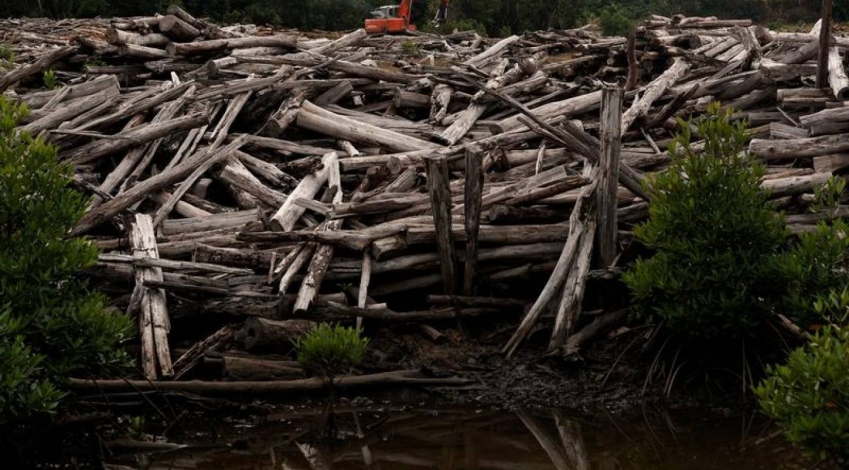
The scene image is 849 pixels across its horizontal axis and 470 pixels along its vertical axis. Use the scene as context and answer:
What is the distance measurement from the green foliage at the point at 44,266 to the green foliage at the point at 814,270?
5005mm

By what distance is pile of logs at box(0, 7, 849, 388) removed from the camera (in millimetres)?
10055

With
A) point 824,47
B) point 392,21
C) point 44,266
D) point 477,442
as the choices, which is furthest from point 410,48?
point 44,266

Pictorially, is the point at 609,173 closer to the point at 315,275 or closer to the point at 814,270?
the point at 814,270

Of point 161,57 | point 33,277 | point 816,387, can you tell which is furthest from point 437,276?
point 161,57

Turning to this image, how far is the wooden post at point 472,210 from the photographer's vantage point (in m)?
10.1

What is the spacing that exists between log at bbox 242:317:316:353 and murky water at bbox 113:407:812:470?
0.80m

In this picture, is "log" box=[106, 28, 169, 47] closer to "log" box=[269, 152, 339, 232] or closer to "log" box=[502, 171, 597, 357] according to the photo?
"log" box=[269, 152, 339, 232]

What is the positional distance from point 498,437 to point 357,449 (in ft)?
3.69

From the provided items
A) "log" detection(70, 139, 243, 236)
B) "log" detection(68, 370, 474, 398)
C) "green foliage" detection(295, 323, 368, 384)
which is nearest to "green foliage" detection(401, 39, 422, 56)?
"log" detection(70, 139, 243, 236)

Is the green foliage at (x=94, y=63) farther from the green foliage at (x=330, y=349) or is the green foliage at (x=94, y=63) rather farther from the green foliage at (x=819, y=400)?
the green foliage at (x=819, y=400)

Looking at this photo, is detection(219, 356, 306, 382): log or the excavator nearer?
detection(219, 356, 306, 382): log

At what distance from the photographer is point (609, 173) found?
10180 mm

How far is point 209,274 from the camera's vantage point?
33.9ft

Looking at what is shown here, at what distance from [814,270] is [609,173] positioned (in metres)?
2.29
